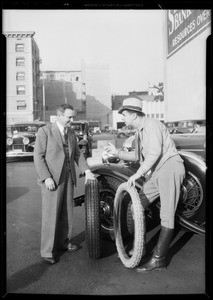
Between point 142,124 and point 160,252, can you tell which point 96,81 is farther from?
point 160,252

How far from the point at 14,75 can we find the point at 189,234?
9.95ft

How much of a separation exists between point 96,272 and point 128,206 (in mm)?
869

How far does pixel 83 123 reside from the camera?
55.8 ft

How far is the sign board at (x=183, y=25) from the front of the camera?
95.7 inches

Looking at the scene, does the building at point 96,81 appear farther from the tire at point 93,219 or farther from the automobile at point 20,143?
the automobile at point 20,143

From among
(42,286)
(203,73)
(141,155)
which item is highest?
(203,73)

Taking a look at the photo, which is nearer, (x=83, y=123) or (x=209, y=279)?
(x=209, y=279)

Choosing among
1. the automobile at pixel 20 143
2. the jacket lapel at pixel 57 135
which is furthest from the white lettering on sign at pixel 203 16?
the automobile at pixel 20 143

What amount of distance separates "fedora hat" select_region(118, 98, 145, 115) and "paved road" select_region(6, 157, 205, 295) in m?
1.63
